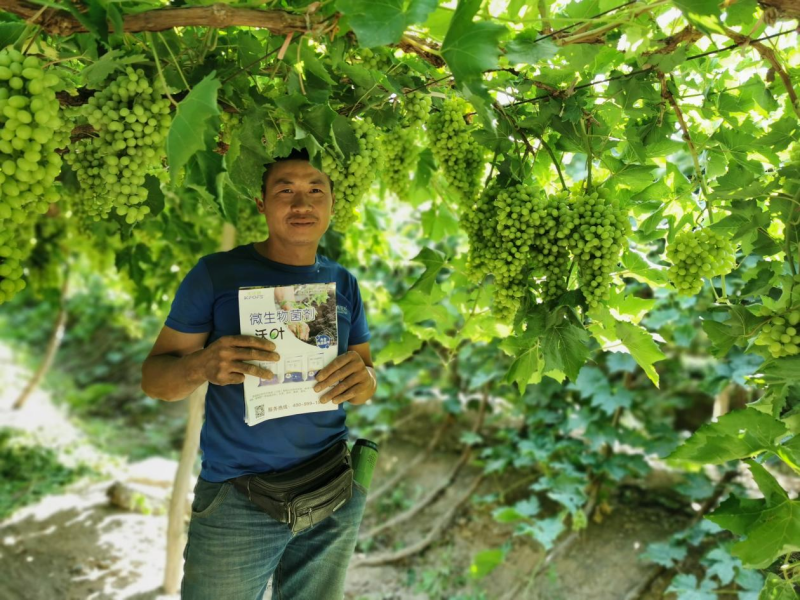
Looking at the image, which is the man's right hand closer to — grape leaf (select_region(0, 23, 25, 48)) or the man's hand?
the man's hand

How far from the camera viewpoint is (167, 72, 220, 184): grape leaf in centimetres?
109

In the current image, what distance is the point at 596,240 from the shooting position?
4.65 feet

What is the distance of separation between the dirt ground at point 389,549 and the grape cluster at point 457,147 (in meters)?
2.47

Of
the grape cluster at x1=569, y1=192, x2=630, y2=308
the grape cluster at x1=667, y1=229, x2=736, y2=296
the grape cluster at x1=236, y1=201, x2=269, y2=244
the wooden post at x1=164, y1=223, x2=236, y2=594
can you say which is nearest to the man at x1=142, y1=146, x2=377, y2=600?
the grape cluster at x1=569, y1=192, x2=630, y2=308

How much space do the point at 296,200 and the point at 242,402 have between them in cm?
60

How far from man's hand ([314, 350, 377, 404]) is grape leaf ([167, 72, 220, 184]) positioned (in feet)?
2.46

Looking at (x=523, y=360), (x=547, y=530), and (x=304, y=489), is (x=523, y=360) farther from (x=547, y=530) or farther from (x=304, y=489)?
(x=547, y=530)

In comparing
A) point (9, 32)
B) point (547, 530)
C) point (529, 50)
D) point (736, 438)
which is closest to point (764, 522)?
point (736, 438)

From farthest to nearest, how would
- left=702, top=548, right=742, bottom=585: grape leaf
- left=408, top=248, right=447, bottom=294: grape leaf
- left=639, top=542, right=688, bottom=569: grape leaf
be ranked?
left=639, top=542, right=688, bottom=569: grape leaf, left=702, top=548, right=742, bottom=585: grape leaf, left=408, top=248, right=447, bottom=294: grape leaf

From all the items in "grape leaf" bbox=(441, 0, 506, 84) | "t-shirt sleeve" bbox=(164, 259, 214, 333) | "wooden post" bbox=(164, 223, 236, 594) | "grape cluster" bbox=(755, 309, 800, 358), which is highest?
"grape leaf" bbox=(441, 0, 506, 84)

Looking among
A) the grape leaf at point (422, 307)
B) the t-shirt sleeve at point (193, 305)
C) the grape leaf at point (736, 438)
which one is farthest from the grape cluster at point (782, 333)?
the t-shirt sleeve at point (193, 305)

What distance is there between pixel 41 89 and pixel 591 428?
317 cm

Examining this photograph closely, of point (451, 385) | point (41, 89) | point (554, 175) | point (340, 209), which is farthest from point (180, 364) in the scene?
point (451, 385)

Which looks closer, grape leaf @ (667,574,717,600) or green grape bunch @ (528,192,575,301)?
green grape bunch @ (528,192,575,301)
